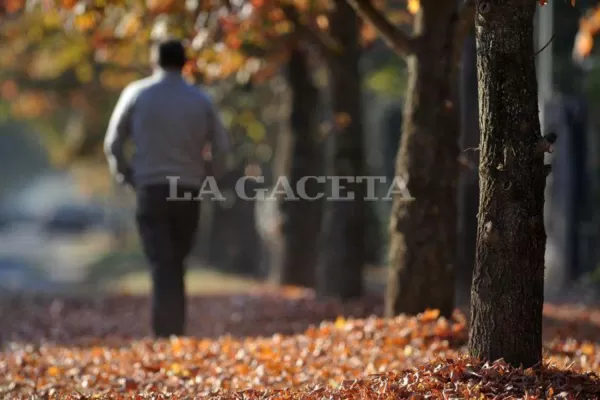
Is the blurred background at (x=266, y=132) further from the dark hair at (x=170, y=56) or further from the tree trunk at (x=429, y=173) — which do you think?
the dark hair at (x=170, y=56)

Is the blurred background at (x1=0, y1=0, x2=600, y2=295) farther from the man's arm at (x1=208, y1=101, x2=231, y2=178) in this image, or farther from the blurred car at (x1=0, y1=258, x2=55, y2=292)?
the man's arm at (x1=208, y1=101, x2=231, y2=178)

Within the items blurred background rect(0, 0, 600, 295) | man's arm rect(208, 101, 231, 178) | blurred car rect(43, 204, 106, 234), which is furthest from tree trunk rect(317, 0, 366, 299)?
blurred car rect(43, 204, 106, 234)

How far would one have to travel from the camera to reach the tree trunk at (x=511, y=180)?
584 centimetres

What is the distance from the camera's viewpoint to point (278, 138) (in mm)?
22062

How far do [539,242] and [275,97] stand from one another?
50.2ft

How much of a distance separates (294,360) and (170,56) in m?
3.08

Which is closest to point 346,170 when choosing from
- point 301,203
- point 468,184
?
point 468,184

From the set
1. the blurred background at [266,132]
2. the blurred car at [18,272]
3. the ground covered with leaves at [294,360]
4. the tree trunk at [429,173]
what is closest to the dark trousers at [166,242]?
the ground covered with leaves at [294,360]

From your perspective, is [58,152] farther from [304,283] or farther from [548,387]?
[548,387]

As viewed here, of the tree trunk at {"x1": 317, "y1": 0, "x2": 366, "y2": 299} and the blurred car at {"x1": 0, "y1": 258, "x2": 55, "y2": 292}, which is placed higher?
the tree trunk at {"x1": 317, "y1": 0, "x2": 366, "y2": 299}

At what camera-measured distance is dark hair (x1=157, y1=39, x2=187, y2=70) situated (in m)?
9.46

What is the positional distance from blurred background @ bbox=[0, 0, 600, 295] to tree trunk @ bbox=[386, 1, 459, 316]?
60.5 inches

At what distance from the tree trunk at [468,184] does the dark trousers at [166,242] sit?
11.5 ft

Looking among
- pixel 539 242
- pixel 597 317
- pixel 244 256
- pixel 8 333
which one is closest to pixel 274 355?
pixel 539 242
